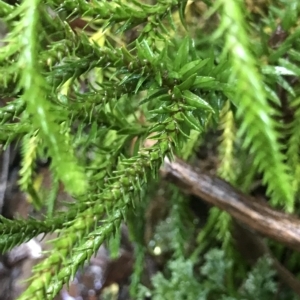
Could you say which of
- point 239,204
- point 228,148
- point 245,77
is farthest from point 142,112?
point 245,77

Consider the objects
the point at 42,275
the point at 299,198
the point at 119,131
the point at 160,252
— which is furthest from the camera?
the point at 160,252

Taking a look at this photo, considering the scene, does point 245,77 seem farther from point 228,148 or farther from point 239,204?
point 228,148

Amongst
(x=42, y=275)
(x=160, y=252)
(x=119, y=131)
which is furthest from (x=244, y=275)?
(x=42, y=275)

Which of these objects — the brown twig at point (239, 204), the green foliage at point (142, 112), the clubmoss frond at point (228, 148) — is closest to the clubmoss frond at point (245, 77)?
the green foliage at point (142, 112)

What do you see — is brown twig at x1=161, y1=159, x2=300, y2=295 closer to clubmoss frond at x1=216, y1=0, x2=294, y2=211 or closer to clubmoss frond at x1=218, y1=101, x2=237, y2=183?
clubmoss frond at x1=218, y1=101, x2=237, y2=183

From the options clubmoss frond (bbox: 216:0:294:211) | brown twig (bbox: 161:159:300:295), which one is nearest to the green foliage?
clubmoss frond (bbox: 216:0:294:211)

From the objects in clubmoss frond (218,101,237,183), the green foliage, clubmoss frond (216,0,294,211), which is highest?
clubmoss frond (216,0,294,211)

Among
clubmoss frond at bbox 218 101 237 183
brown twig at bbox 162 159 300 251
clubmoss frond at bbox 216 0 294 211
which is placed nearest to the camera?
clubmoss frond at bbox 216 0 294 211

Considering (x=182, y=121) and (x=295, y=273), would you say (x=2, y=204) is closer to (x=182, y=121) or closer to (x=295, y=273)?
(x=295, y=273)

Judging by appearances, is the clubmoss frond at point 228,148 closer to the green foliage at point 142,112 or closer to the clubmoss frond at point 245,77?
the green foliage at point 142,112
